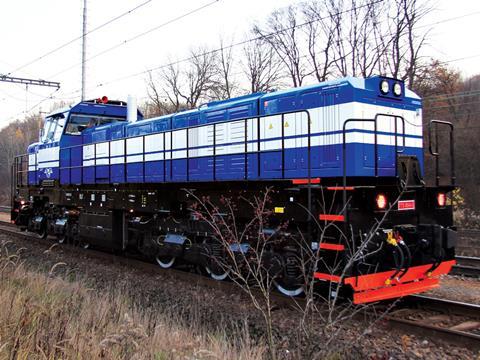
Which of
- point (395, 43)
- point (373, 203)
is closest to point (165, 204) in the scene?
point (373, 203)

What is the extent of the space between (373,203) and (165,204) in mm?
4615

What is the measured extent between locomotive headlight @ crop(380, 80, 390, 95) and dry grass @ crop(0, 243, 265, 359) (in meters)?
4.59

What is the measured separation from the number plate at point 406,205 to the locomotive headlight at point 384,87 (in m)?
1.80

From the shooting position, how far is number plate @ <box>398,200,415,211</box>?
6.60 m

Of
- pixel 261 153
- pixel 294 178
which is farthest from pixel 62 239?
pixel 294 178

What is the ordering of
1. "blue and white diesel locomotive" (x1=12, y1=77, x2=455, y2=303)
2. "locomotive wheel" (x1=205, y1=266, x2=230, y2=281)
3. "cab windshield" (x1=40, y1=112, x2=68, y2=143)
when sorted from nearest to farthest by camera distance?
"blue and white diesel locomotive" (x1=12, y1=77, x2=455, y2=303) < "locomotive wheel" (x1=205, y1=266, x2=230, y2=281) < "cab windshield" (x1=40, y1=112, x2=68, y2=143)

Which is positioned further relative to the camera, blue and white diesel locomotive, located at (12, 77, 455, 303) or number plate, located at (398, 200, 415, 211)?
number plate, located at (398, 200, 415, 211)

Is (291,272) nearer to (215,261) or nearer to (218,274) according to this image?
(215,261)

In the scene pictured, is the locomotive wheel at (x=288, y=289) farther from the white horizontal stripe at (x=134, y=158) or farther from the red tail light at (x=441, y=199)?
A: the white horizontal stripe at (x=134, y=158)

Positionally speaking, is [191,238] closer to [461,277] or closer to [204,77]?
[461,277]

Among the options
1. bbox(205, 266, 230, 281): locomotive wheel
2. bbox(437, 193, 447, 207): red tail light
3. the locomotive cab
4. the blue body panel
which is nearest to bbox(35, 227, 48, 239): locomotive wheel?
the locomotive cab

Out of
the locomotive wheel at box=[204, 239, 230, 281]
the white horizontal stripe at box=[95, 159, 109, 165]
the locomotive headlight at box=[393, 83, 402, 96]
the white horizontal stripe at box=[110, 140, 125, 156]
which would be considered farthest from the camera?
the white horizontal stripe at box=[95, 159, 109, 165]

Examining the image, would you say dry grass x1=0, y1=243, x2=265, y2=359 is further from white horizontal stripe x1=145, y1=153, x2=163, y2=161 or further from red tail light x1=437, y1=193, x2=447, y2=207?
white horizontal stripe x1=145, y1=153, x2=163, y2=161

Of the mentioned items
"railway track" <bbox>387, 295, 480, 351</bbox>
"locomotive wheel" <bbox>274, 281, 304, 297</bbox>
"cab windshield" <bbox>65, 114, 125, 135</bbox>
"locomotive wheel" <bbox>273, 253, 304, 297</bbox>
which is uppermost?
"cab windshield" <bbox>65, 114, 125, 135</bbox>
